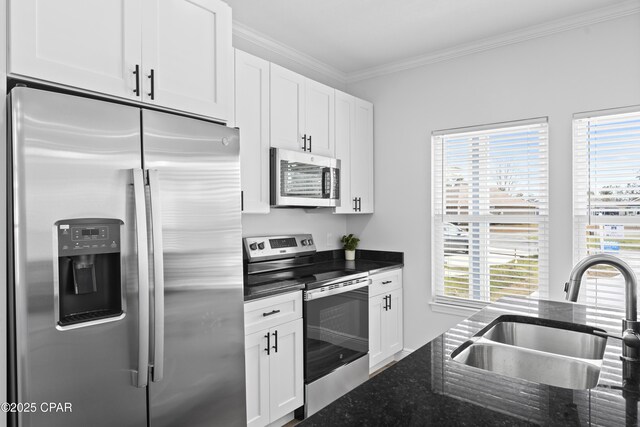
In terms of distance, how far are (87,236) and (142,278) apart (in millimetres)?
254

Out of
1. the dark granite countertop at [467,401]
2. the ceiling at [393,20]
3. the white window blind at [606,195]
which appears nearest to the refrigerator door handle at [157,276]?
the dark granite countertop at [467,401]

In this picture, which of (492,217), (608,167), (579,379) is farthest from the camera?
(492,217)

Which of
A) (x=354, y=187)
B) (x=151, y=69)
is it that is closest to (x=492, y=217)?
(x=354, y=187)

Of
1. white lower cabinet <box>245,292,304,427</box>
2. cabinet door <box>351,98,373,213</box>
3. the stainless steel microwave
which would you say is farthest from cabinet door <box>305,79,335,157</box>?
white lower cabinet <box>245,292,304,427</box>

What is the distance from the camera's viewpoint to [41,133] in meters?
1.36

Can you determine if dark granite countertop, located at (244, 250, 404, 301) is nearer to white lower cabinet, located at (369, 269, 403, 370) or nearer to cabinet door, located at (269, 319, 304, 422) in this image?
white lower cabinet, located at (369, 269, 403, 370)

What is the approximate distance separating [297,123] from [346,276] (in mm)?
1190

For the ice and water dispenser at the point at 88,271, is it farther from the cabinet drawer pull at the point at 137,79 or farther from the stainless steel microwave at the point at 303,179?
the stainless steel microwave at the point at 303,179

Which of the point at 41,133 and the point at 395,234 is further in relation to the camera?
the point at 395,234

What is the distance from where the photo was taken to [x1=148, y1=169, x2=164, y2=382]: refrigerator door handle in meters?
1.61

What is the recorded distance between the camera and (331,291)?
8.98ft

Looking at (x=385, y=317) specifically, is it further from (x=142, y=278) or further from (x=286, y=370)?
(x=142, y=278)

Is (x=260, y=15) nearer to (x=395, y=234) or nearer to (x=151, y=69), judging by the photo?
(x=151, y=69)

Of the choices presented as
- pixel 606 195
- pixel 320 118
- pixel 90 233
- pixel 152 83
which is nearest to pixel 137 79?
pixel 152 83
